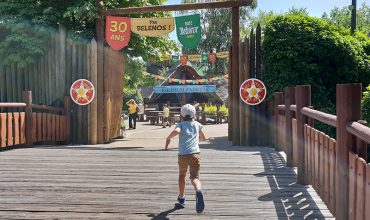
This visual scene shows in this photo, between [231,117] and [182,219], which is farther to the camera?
[231,117]

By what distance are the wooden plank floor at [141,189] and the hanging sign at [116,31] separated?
14.0 feet

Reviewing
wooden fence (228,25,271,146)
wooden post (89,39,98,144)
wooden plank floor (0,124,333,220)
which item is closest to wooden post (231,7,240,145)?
wooden fence (228,25,271,146)

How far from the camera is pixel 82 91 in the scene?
40.5 ft

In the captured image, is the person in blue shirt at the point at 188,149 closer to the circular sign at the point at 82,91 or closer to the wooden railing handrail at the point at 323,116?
the wooden railing handrail at the point at 323,116

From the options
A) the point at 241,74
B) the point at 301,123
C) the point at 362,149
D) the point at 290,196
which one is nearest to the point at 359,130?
the point at 362,149

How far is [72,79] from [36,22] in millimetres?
2058

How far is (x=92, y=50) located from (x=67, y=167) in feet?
17.4

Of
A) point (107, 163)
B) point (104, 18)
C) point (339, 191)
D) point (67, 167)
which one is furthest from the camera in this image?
point (104, 18)

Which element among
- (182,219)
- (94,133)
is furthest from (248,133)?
(182,219)

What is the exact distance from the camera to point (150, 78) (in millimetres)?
35312

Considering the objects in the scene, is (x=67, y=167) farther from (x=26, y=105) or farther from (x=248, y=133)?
(x=248, y=133)

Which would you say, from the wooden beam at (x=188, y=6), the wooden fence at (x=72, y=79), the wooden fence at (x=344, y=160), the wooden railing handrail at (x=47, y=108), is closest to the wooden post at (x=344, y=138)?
the wooden fence at (x=344, y=160)

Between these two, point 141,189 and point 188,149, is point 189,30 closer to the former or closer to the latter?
point 141,189

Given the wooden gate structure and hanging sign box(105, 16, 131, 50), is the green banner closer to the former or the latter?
the wooden gate structure
